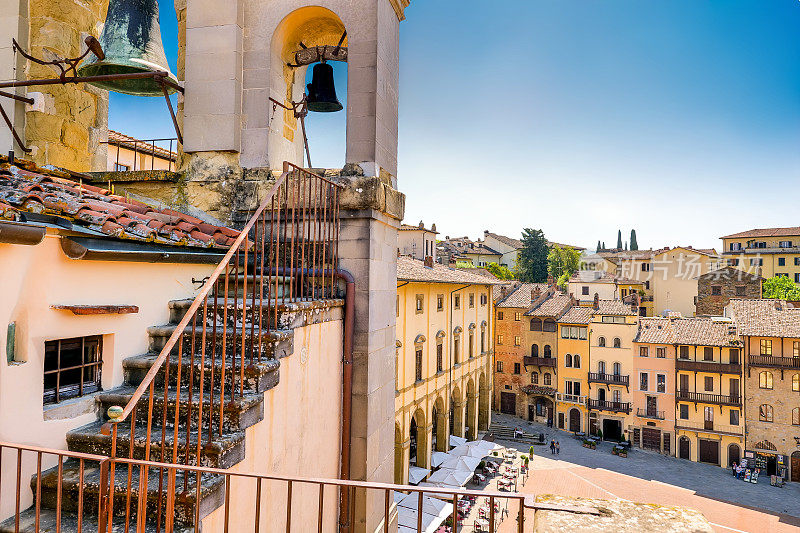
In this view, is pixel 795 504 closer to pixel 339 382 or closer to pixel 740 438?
pixel 740 438

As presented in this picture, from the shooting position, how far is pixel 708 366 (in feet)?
112

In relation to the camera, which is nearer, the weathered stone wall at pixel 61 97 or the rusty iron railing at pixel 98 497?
the rusty iron railing at pixel 98 497

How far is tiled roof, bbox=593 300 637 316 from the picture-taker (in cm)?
3712

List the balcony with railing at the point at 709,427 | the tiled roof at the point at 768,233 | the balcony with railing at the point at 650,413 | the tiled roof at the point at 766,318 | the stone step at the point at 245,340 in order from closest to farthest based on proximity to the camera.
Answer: the stone step at the point at 245,340 < the tiled roof at the point at 766,318 < the balcony with railing at the point at 709,427 < the balcony with railing at the point at 650,413 < the tiled roof at the point at 768,233

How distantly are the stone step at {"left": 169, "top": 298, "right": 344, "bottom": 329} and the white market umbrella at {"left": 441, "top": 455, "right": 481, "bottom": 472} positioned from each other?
2216cm

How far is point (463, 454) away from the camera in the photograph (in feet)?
86.7

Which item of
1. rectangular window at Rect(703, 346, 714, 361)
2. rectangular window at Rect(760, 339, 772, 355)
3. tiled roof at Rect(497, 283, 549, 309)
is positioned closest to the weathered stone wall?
rectangular window at Rect(703, 346, 714, 361)

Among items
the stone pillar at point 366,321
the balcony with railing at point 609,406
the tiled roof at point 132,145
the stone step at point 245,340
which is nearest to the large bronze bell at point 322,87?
the stone pillar at point 366,321

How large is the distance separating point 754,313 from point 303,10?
3920cm

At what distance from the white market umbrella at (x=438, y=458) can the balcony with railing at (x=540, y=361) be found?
52.8 ft

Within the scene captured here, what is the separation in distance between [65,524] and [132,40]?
4.60 meters

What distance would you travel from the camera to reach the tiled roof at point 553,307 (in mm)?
40844

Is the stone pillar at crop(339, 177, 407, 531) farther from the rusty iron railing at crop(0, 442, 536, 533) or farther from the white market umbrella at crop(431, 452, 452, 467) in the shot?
the white market umbrella at crop(431, 452, 452, 467)

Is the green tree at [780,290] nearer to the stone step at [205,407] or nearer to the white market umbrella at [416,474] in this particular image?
the white market umbrella at [416,474]
